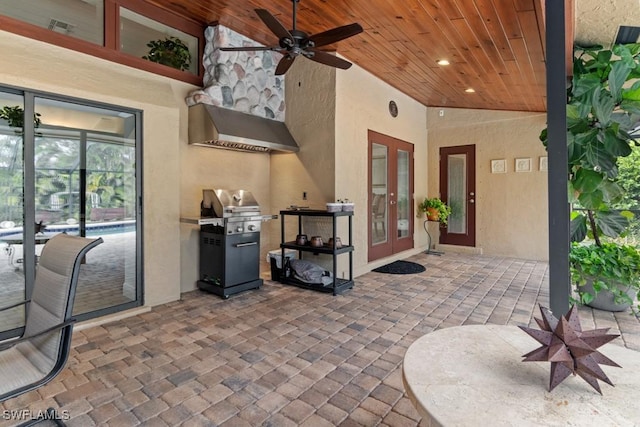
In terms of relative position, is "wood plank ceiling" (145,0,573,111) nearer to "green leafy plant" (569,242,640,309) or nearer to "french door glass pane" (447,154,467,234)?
"french door glass pane" (447,154,467,234)

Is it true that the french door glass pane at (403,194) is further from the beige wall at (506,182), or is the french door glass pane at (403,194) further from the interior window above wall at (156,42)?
the interior window above wall at (156,42)

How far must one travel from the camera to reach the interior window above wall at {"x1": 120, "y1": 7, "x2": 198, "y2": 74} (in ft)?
12.8

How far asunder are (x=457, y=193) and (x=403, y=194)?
1466mm

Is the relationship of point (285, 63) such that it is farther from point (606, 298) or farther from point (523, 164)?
point (523, 164)

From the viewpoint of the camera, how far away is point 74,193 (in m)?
3.51

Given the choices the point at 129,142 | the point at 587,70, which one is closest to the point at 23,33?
the point at 129,142

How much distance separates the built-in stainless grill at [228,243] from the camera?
13.8ft

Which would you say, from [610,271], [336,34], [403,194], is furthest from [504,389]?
[403,194]

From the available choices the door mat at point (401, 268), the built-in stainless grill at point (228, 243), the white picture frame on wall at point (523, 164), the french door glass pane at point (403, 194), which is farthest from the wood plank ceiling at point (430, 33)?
the door mat at point (401, 268)

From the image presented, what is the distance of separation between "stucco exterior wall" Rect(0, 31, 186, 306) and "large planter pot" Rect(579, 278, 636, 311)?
4.62 m

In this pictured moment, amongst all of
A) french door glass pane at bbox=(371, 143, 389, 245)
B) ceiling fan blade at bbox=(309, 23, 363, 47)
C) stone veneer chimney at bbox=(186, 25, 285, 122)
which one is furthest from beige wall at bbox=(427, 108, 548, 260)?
ceiling fan blade at bbox=(309, 23, 363, 47)

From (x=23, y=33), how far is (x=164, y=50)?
55.7 inches

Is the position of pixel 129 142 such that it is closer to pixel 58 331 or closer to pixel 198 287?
pixel 198 287

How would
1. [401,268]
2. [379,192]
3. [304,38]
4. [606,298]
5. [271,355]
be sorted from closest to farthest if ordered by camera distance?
[271,355], [304,38], [606,298], [401,268], [379,192]
